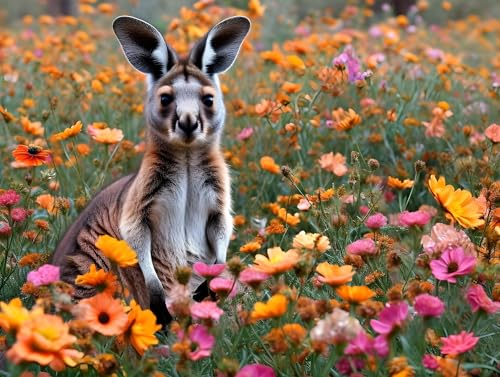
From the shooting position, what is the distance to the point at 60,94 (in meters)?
5.94

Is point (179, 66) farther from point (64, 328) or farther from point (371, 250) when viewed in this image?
point (64, 328)

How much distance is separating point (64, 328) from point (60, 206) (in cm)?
154

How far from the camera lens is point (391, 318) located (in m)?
2.15

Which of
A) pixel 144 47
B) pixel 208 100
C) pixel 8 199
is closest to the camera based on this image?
pixel 8 199

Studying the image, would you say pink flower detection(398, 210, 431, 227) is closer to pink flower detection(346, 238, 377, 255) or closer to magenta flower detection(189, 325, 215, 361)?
pink flower detection(346, 238, 377, 255)

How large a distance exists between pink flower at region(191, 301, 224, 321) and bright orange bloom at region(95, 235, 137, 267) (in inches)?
10.9

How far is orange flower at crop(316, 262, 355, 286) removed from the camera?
7.42 feet

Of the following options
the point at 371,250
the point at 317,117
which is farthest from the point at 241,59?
the point at 371,250

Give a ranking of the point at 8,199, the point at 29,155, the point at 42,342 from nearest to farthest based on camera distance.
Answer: the point at 42,342
the point at 8,199
the point at 29,155

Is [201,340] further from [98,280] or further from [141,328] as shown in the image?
[98,280]

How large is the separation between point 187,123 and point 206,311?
120 cm

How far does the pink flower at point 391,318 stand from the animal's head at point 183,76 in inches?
54.5

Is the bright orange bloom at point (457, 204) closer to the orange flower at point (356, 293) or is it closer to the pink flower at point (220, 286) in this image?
the orange flower at point (356, 293)

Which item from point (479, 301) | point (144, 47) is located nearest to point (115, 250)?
point (479, 301)
